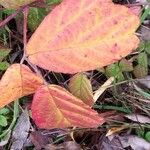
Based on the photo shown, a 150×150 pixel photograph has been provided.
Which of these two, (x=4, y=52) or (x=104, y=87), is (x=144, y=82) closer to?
(x=104, y=87)

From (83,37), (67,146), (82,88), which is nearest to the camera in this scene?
(83,37)

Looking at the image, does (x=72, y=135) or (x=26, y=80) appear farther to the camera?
Answer: (x=72, y=135)

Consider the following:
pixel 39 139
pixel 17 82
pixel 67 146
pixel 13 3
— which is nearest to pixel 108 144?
pixel 67 146

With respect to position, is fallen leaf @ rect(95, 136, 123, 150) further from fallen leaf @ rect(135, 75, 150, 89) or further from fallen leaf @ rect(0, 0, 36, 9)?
fallen leaf @ rect(0, 0, 36, 9)

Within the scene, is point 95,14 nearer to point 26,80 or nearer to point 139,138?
point 26,80

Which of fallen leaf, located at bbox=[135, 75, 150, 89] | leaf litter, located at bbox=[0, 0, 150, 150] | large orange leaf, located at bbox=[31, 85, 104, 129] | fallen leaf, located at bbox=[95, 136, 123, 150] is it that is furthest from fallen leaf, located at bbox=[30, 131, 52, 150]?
fallen leaf, located at bbox=[135, 75, 150, 89]

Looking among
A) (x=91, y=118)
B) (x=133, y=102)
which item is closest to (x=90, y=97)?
(x=91, y=118)
